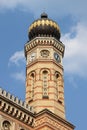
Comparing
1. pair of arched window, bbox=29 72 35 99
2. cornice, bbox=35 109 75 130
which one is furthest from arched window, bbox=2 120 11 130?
pair of arched window, bbox=29 72 35 99

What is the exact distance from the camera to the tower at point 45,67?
95.7 ft

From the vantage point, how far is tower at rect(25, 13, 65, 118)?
29156 millimetres

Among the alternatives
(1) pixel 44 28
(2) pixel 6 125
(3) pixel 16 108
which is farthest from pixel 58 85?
(2) pixel 6 125

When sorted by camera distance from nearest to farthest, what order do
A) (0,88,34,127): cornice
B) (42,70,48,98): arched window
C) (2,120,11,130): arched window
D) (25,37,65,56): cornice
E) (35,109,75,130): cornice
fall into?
(2,120,11,130): arched window, (0,88,34,127): cornice, (35,109,75,130): cornice, (42,70,48,98): arched window, (25,37,65,56): cornice

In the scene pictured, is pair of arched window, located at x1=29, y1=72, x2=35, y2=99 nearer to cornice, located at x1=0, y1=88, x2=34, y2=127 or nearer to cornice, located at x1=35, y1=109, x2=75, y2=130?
cornice, located at x1=0, y1=88, x2=34, y2=127

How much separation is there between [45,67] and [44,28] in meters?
3.98

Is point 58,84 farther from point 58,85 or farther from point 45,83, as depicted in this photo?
point 45,83

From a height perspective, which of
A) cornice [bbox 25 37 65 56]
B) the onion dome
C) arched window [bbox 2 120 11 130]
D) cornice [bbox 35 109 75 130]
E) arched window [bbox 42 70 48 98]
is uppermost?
the onion dome

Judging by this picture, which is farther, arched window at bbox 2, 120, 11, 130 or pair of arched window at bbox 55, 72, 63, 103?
pair of arched window at bbox 55, 72, 63, 103

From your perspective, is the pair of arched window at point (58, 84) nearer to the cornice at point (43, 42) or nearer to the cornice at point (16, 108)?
the cornice at point (43, 42)

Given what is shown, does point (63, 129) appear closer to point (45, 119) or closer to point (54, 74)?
point (45, 119)

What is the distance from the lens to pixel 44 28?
32.8m

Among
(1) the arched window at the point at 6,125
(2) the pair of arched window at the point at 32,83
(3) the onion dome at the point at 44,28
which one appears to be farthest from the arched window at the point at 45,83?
(1) the arched window at the point at 6,125

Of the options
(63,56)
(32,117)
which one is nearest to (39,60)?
(63,56)
